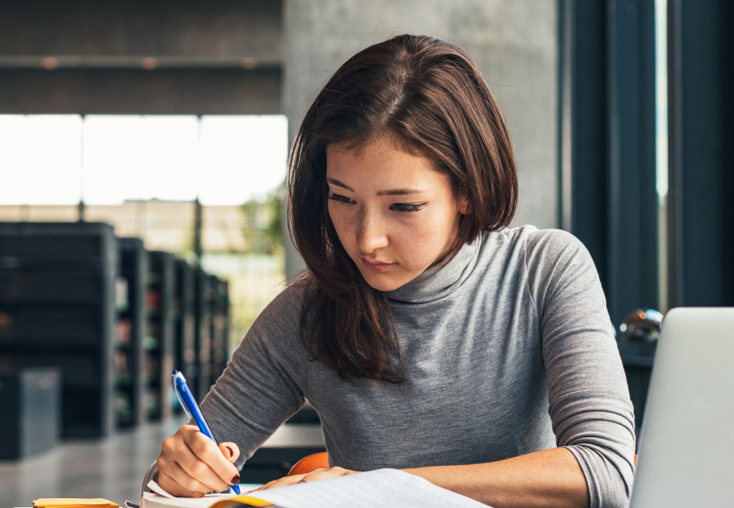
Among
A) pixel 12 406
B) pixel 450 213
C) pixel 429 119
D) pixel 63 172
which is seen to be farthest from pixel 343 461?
pixel 63 172

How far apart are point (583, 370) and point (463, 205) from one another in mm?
257

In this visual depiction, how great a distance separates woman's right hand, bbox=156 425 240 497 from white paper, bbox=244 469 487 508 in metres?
0.31

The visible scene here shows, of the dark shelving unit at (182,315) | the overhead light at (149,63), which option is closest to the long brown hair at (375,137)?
the dark shelving unit at (182,315)

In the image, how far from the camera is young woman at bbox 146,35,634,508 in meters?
0.88

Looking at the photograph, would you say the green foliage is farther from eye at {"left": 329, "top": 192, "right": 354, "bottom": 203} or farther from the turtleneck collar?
eye at {"left": 329, "top": 192, "right": 354, "bottom": 203}

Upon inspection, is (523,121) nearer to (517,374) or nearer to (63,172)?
(517,374)

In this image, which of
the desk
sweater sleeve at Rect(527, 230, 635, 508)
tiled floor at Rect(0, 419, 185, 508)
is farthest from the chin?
tiled floor at Rect(0, 419, 185, 508)

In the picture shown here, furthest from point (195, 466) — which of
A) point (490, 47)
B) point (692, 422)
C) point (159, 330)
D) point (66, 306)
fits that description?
point (159, 330)

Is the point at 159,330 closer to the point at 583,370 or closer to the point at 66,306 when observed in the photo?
the point at 66,306

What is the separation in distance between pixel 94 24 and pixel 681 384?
32.7 feet

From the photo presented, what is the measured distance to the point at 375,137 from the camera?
89cm

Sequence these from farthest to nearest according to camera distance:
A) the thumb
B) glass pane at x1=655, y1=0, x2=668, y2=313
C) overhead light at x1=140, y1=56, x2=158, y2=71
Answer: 1. overhead light at x1=140, y1=56, x2=158, y2=71
2. glass pane at x1=655, y1=0, x2=668, y2=313
3. the thumb

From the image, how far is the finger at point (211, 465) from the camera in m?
0.85

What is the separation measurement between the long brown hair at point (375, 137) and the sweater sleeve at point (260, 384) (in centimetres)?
4
